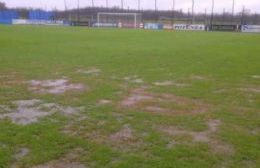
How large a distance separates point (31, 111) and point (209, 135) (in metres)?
3.52

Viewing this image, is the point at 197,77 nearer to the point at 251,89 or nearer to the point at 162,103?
the point at 251,89

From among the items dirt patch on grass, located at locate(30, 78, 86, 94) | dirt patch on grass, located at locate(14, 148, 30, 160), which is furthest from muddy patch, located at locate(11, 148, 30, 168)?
dirt patch on grass, located at locate(30, 78, 86, 94)

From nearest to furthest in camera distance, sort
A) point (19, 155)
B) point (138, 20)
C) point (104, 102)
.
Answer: point (19, 155), point (104, 102), point (138, 20)

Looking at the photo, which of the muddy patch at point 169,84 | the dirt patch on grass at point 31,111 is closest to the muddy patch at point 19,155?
the dirt patch on grass at point 31,111

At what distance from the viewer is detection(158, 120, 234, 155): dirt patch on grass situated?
18.8ft

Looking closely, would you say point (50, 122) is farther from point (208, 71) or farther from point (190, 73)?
point (208, 71)

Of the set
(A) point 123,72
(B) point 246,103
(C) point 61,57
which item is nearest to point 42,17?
(C) point 61,57

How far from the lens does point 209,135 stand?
640cm

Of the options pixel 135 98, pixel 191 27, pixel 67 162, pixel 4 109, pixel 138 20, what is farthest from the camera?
pixel 138 20

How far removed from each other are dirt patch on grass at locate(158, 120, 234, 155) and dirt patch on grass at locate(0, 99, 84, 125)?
2.15 metres

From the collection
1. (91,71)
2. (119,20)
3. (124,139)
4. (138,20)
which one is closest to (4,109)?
(124,139)

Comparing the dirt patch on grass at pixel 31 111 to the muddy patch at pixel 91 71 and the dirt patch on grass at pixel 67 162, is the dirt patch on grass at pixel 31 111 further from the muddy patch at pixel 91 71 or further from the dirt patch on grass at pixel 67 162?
the muddy patch at pixel 91 71

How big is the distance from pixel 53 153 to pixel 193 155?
1907 millimetres

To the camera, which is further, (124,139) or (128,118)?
(128,118)
